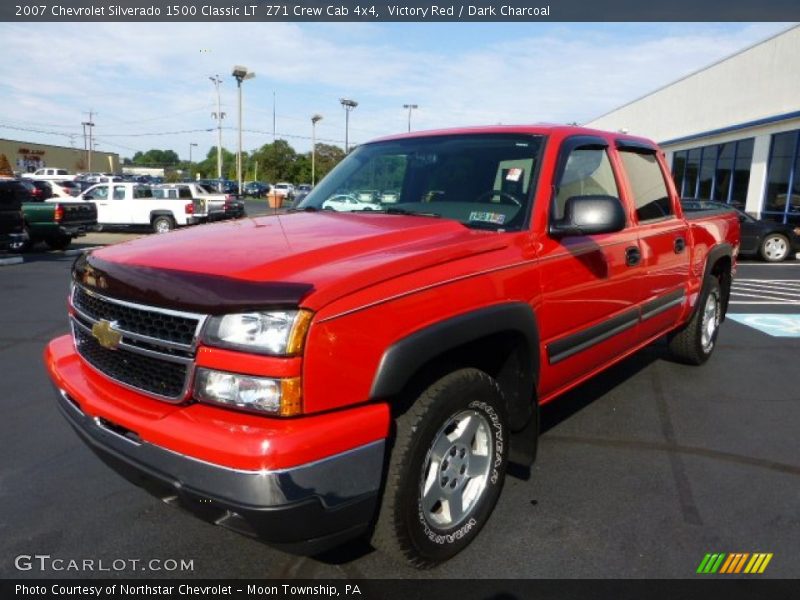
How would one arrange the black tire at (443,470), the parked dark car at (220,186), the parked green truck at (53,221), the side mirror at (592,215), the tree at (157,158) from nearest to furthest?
the black tire at (443,470)
the side mirror at (592,215)
the parked green truck at (53,221)
the parked dark car at (220,186)
the tree at (157,158)

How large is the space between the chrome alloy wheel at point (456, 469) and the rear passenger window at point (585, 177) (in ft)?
3.99

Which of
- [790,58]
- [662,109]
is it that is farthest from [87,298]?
[662,109]

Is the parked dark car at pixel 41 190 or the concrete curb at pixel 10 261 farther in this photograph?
the parked dark car at pixel 41 190

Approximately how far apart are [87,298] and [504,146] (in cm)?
223

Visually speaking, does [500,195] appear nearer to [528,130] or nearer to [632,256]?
[528,130]

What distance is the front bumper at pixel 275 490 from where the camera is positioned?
1.85 m

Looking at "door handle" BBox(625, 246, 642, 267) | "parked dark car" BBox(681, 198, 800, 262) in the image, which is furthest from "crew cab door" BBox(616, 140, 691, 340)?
"parked dark car" BBox(681, 198, 800, 262)

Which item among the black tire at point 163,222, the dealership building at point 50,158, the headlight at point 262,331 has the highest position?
the dealership building at point 50,158

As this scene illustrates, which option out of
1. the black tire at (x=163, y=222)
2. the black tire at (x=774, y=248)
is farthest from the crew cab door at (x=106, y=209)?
the black tire at (x=774, y=248)

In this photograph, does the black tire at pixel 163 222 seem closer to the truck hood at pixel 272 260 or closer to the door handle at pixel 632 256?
the truck hood at pixel 272 260

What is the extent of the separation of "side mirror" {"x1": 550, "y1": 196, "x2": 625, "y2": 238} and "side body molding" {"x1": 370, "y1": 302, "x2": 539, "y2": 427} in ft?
1.72

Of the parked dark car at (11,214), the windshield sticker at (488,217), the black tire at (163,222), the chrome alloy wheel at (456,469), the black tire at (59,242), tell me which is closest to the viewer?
the chrome alloy wheel at (456,469)

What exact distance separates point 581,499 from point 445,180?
1873 mm

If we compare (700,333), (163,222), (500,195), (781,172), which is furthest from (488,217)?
(163,222)
